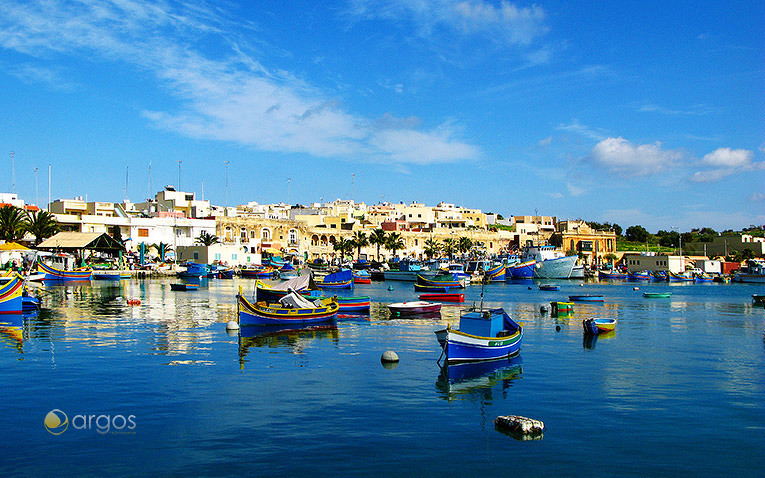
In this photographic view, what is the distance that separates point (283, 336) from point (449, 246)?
91.1m

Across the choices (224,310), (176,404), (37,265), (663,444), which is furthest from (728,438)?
(37,265)

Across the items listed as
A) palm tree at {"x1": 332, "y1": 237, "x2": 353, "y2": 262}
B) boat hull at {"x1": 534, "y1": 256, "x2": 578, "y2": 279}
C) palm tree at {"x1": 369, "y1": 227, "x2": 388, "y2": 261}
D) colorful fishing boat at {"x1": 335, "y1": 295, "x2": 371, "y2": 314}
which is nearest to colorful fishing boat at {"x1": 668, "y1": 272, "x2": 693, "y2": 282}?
boat hull at {"x1": 534, "y1": 256, "x2": 578, "y2": 279}

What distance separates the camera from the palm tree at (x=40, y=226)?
72.7 metres

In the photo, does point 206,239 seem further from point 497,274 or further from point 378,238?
point 497,274

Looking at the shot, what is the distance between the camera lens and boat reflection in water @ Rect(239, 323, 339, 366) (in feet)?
83.0

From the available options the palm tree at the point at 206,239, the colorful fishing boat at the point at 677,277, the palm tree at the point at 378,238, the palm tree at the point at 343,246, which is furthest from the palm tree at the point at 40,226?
the colorful fishing boat at the point at 677,277

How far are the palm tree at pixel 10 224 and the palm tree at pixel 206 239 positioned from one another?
24212 mm

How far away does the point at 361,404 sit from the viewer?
52.7ft

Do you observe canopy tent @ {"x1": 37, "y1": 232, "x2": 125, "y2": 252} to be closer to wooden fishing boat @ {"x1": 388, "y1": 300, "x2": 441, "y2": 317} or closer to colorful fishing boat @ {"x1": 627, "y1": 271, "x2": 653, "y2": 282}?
wooden fishing boat @ {"x1": 388, "y1": 300, "x2": 441, "y2": 317}

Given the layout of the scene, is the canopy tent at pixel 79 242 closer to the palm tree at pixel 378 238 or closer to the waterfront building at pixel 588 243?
the palm tree at pixel 378 238

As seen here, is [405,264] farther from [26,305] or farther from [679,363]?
[679,363]

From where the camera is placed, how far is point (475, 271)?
9250 cm

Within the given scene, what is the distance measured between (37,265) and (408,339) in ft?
181

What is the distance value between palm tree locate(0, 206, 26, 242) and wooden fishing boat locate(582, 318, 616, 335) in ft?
205
